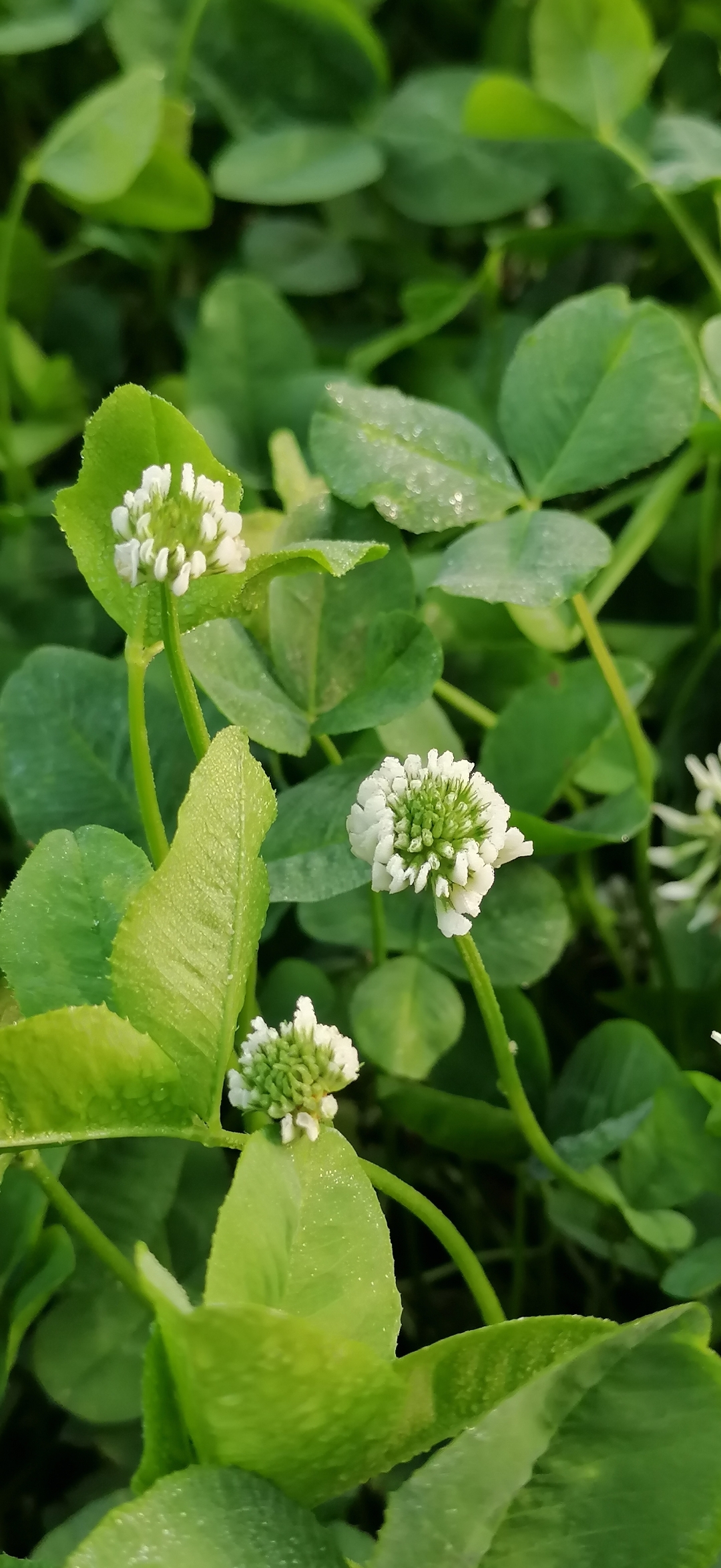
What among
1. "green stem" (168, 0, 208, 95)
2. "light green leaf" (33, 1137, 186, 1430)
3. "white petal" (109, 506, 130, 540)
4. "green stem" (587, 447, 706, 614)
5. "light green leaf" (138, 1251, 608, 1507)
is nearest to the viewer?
"light green leaf" (138, 1251, 608, 1507)

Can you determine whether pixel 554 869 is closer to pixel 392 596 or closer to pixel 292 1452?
pixel 392 596

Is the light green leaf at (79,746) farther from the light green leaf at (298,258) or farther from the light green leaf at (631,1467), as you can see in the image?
the light green leaf at (298,258)

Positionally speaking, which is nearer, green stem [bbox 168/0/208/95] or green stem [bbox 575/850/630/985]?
green stem [bbox 575/850/630/985]

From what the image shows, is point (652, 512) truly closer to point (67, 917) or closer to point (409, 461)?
point (409, 461)

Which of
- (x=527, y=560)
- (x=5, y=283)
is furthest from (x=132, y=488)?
(x=5, y=283)

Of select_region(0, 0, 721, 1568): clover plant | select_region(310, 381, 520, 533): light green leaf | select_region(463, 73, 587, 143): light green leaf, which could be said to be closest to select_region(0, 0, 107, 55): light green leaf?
select_region(0, 0, 721, 1568): clover plant

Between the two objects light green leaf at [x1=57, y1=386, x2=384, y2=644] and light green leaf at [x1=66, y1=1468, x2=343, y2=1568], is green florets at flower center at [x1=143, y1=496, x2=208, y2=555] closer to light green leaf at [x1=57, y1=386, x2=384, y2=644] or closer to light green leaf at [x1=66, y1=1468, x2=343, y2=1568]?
light green leaf at [x1=57, y1=386, x2=384, y2=644]

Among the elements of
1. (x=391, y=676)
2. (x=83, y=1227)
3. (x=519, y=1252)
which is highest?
(x=391, y=676)
